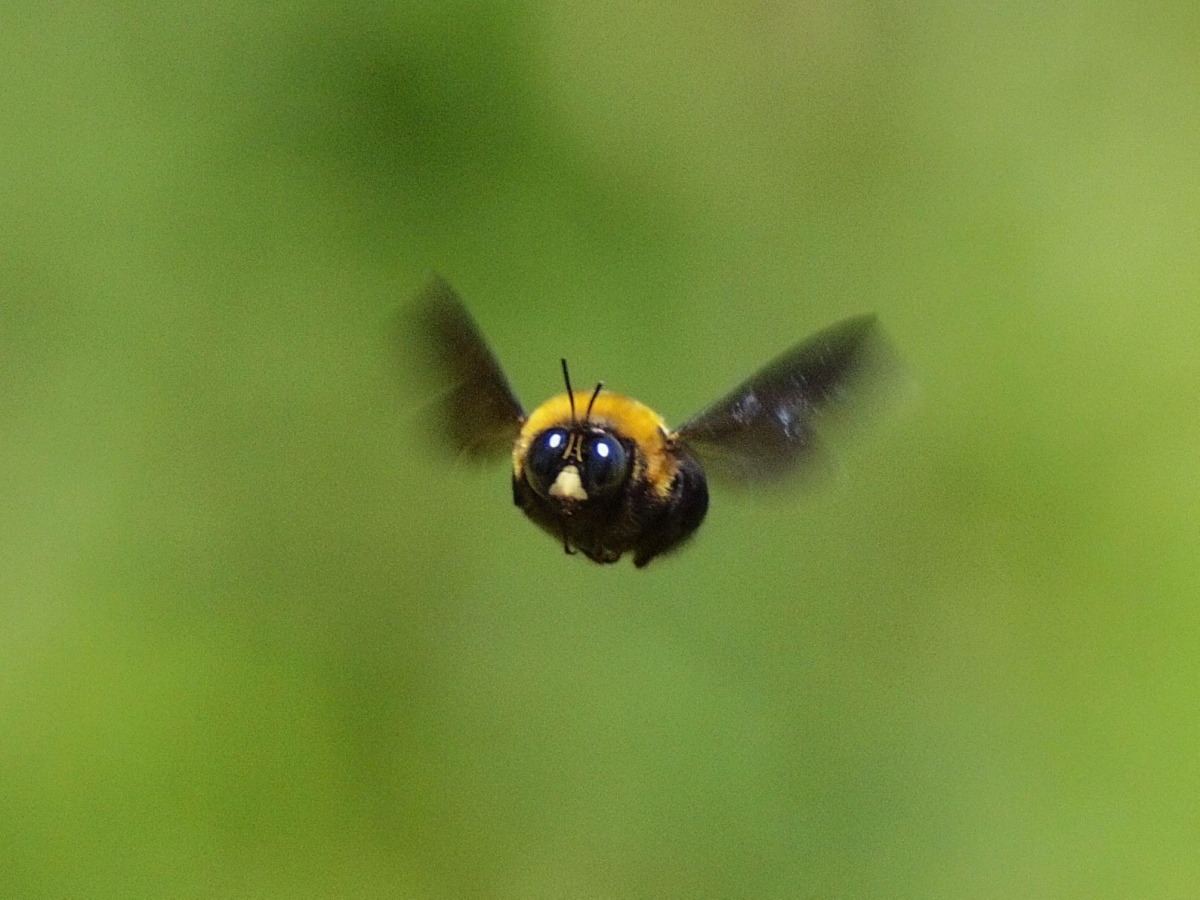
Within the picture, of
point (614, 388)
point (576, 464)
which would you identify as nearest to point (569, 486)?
point (576, 464)

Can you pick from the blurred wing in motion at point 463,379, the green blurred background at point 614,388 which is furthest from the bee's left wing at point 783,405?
the green blurred background at point 614,388

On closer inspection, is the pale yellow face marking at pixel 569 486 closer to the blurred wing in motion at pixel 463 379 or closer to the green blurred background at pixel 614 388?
the blurred wing in motion at pixel 463 379

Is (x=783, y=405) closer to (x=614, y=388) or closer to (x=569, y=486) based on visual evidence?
(x=569, y=486)

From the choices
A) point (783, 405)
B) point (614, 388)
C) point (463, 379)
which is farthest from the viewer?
Result: point (614, 388)

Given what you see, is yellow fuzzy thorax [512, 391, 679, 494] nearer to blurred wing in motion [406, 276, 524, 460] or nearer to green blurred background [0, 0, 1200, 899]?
blurred wing in motion [406, 276, 524, 460]

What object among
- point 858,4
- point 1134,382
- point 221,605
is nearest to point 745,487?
point 221,605

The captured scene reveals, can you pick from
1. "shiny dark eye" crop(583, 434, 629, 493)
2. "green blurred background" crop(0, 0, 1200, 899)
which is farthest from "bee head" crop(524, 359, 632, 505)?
"green blurred background" crop(0, 0, 1200, 899)

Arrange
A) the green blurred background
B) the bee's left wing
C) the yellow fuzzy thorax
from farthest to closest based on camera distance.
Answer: the green blurred background
the yellow fuzzy thorax
the bee's left wing
